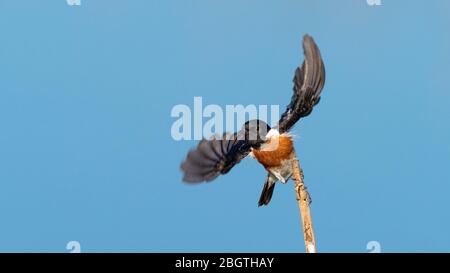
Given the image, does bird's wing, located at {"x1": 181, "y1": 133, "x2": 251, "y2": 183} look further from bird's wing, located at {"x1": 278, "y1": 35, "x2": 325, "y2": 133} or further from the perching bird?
bird's wing, located at {"x1": 278, "y1": 35, "x2": 325, "y2": 133}

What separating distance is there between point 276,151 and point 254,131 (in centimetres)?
51

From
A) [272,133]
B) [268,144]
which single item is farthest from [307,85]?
[268,144]

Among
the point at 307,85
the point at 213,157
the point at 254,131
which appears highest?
the point at 307,85

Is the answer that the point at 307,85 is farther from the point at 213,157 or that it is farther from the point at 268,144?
the point at 213,157

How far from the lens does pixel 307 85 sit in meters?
10.5

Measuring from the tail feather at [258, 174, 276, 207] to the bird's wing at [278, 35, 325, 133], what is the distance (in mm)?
817

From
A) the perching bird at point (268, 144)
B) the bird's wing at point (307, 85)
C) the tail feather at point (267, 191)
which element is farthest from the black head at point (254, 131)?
the tail feather at point (267, 191)

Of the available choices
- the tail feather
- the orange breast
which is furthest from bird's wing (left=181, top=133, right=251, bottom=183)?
the tail feather

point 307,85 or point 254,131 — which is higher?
point 307,85

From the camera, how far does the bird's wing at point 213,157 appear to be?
25.9ft

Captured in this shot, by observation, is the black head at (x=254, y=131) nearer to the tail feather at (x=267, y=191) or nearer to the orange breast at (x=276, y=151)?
the orange breast at (x=276, y=151)

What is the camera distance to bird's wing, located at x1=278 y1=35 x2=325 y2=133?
1012 centimetres
